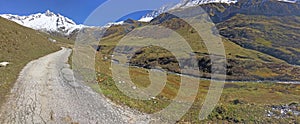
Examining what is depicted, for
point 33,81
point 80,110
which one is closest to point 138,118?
point 80,110

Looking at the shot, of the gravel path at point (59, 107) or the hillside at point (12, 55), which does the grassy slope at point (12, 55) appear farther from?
the gravel path at point (59, 107)

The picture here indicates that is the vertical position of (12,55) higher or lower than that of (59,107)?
higher

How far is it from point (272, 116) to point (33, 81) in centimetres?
2035

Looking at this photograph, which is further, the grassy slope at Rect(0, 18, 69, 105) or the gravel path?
the grassy slope at Rect(0, 18, 69, 105)

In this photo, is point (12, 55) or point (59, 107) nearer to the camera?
point (59, 107)

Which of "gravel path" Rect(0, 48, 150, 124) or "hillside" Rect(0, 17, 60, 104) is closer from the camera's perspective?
"gravel path" Rect(0, 48, 150, 124)

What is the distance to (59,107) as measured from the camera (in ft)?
58.0

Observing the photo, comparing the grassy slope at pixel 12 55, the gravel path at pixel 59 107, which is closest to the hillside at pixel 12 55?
the grassy slope at pixel 12 55

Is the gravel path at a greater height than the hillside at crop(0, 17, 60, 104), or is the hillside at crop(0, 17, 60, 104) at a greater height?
the hillside at crop(0, 17, 60, 104)

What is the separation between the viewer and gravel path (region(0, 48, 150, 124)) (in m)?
15.8

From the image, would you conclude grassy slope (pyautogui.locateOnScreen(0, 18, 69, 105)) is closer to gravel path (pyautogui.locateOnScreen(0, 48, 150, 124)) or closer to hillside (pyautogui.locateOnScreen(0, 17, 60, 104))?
hillside (pyautogui.locateOnScreen(0, 17, 60, 104))

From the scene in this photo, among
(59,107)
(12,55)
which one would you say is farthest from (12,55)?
(59,107)

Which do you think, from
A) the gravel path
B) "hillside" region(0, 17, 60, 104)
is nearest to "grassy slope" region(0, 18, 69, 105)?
"hillside" region(0, 17, 60, 104)

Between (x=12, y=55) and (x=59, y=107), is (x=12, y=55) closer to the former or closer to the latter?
(x=12, y=55)
